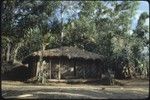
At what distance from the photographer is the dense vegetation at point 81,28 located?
62.1 feet

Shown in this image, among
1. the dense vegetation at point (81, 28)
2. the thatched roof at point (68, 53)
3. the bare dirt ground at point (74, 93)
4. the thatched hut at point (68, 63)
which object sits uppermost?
the dense vegetation at point (81, 28)

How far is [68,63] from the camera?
28.5 m

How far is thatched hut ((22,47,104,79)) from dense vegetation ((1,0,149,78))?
1.96ft

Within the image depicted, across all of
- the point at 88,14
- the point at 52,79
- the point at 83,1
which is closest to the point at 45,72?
the point at 52,79

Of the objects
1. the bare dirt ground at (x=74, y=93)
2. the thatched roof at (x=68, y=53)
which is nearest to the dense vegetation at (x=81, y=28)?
the thatched roof at (x=68, y=53)

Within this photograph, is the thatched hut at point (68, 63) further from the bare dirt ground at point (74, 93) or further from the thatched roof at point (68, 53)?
the bare dirt ground at point (74, 93)

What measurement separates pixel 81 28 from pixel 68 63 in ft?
21.9

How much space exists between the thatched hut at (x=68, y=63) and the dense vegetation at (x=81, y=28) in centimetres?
60

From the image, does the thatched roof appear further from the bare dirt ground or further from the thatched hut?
the bare dirt ground

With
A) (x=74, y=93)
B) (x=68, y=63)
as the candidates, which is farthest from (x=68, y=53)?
(x=74, y=93)

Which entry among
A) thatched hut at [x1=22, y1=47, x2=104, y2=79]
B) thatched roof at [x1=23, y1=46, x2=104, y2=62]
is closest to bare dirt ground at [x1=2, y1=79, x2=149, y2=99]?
thatched roof at [x1=23, y1=46, x2=104, y2=62]

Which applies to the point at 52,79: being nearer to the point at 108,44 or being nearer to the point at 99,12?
the point at 108,44

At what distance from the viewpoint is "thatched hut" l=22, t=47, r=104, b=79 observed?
89.7 ft

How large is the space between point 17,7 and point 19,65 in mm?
9137
